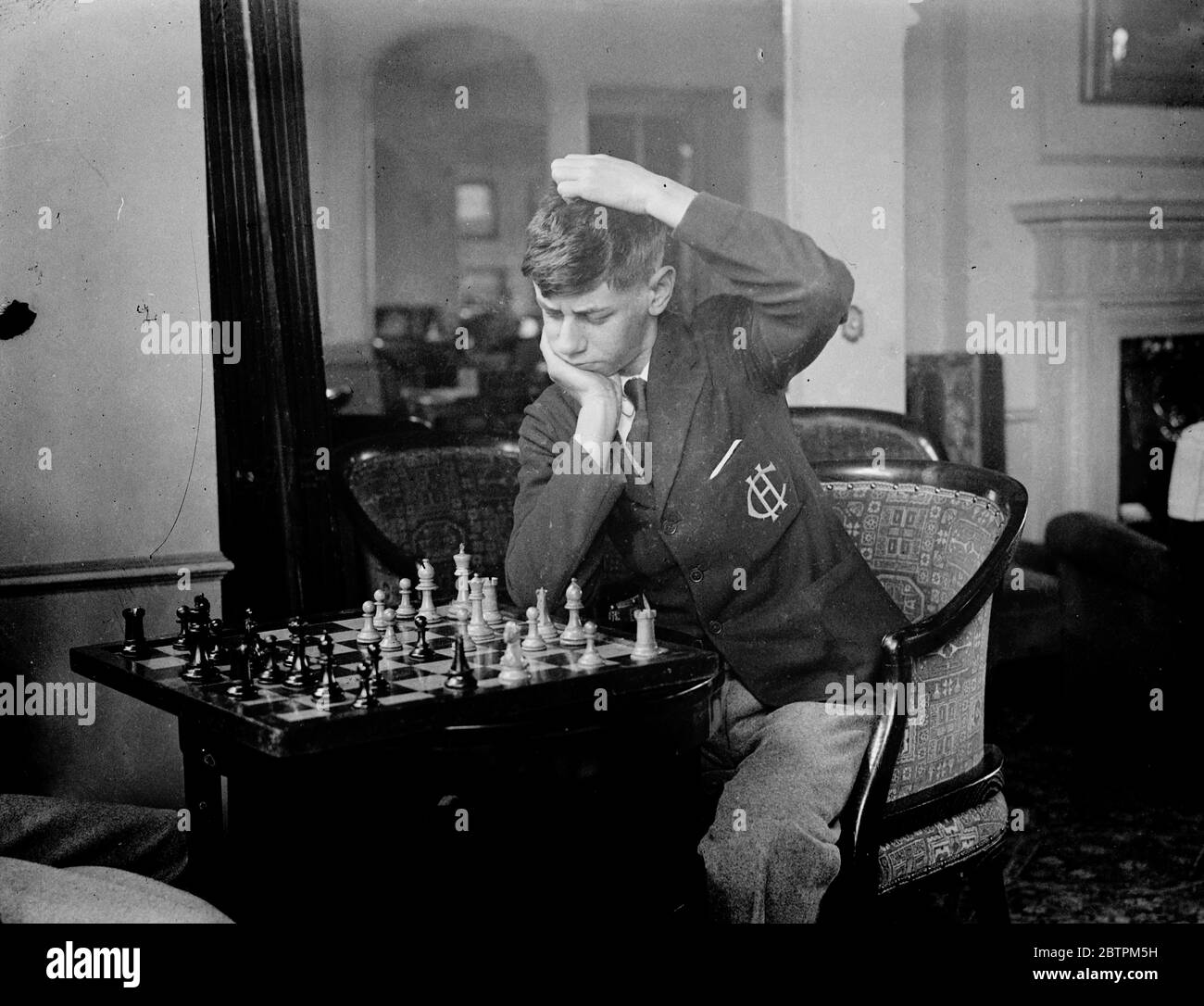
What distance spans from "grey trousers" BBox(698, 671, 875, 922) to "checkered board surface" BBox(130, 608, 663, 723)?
10.7 inches

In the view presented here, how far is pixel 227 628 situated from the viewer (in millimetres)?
2117

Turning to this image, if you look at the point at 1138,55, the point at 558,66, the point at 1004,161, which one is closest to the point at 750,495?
the point at 1138,55

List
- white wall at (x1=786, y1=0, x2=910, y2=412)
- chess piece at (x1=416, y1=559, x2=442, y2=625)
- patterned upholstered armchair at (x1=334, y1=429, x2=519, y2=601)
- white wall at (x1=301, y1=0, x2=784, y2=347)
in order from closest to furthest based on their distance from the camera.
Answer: chess piece at (x1=416, y1=559, x2=442, y2=625)
patterned upholstered armchair at (x1=334, y1=429, x2=519, y2=601)
white wall at (x1=786, y1=0, x2=910, y2=412)
white wall at (x1=301, y1=0, x2=784, y2=347)

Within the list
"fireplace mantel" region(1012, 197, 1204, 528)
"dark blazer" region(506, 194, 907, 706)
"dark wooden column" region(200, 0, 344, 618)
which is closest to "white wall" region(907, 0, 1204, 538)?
"fireplace mantel" region(1012, 197, 1204, 528)

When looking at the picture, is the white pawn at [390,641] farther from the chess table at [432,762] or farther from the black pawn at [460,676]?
the black pawn at [460,676]

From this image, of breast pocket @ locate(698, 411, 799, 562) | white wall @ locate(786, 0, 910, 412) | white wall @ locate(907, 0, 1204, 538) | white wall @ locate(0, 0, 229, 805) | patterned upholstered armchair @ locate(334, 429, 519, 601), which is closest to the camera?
breast pocket @ locate(698, 411, 799, 562)

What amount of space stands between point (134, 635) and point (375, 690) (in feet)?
1.72

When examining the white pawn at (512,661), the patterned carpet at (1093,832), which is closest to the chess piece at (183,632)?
the white pawn at (512,661)

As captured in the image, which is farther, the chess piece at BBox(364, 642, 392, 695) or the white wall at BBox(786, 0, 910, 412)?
the white wall at BBox(786, 0, 910, 412)

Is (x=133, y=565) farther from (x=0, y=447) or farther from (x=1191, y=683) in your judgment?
(x=1191, y=683)

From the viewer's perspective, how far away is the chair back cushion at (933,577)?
2.19 meters

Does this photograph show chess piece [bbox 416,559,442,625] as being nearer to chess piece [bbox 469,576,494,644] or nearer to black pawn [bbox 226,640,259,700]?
chess piece [bbox 469,576,494,644]

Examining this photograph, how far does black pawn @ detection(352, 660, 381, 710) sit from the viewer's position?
163 centimetres

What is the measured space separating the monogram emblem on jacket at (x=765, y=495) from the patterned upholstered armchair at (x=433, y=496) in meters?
0.71
